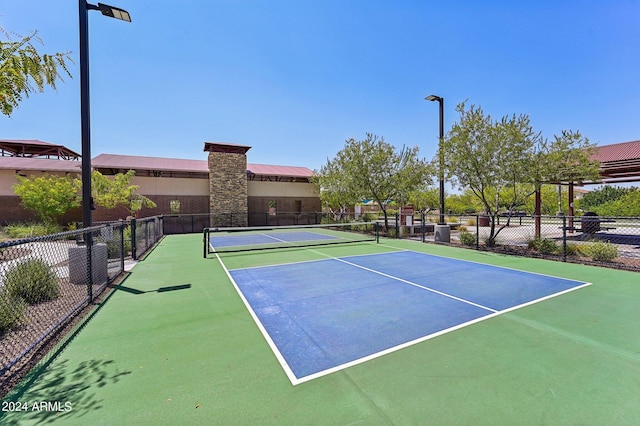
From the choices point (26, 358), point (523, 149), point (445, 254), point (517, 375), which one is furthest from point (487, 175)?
point (26, 358)

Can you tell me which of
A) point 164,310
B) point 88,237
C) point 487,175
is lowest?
point 164,310

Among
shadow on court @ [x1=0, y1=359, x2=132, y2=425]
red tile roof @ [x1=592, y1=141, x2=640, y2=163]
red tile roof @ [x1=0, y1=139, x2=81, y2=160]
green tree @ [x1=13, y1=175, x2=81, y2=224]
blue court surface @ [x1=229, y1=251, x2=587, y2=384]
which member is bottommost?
shadow on court @ [x1=0, y1=359, x2=132, y2=425]

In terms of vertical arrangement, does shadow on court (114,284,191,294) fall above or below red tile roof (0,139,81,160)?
below

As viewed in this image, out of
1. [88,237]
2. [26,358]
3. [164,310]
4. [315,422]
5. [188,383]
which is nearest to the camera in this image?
[315,422]

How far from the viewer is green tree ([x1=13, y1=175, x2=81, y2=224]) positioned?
18438mm

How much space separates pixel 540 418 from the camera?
2646 mm

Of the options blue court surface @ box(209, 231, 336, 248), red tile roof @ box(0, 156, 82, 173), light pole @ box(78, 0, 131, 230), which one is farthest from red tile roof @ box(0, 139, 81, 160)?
light pole @ box(78, 0, 131, 230)

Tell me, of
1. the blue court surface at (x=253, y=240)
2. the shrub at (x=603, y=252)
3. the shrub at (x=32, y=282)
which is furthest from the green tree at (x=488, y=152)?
the shrub at (x=32, y=282)

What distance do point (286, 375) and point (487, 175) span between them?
12.5 m

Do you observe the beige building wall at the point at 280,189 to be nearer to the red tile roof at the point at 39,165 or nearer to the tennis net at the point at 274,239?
the tennis net at the point at 274,239

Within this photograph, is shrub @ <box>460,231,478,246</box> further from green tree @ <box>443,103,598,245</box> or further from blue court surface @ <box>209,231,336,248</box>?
blue court surface @ <box>209,231,336,248</box>

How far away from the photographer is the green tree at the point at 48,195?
18.4 m

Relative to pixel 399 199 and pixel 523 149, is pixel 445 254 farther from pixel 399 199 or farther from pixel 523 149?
pixel 399 199

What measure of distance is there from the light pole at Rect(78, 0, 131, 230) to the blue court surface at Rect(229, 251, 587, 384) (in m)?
3.86
